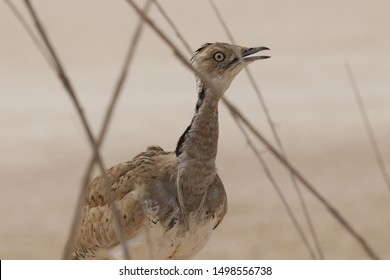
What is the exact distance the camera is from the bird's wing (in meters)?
2.53

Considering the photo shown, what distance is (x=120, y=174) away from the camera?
8.80ft

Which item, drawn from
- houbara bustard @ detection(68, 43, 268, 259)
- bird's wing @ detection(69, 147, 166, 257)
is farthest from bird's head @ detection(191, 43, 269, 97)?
bird's wing @ detection(69, 147, 166, 257)

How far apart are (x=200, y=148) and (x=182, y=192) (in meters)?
0.11

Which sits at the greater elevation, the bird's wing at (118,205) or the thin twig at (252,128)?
the bird's wing at (118,205)

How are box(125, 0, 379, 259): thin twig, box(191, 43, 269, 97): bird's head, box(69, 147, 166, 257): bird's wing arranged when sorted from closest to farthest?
box(125, 0, 379, 259): thin twig → box(191, 43, 269, 97): bird's head → box(69, 147, 166, 257): bird's wing

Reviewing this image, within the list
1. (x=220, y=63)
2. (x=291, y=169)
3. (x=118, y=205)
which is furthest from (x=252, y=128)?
(x=118, y=205)

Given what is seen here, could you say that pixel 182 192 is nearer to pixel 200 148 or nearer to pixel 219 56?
pixel 200 148

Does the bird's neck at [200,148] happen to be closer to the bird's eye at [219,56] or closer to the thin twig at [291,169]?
the bird's eye at [219,56]

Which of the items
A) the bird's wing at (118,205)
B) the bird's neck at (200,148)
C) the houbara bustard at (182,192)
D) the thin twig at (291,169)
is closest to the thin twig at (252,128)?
the thin twig at (291,169)

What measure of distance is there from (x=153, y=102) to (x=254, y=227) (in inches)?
33.6

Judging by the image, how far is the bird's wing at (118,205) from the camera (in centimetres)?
253

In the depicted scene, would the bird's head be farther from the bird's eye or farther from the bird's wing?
the bird's wing

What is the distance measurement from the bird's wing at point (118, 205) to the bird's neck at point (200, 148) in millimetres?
111
